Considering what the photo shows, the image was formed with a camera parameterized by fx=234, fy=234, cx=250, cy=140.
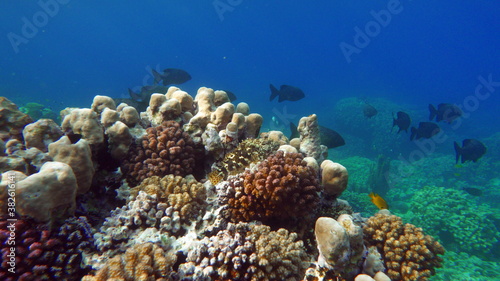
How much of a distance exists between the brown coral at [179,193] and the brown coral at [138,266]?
0.78 metres

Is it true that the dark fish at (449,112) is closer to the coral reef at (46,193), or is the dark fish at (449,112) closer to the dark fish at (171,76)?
the dark fish at (171,76)

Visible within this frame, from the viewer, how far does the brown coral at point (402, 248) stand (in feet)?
10.9

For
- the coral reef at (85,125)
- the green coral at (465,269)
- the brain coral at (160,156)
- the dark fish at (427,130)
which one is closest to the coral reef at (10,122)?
the coral reef at (85,125)

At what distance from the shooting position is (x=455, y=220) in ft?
30.4

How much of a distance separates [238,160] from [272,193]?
1040mm

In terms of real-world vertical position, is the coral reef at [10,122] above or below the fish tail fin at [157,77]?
below

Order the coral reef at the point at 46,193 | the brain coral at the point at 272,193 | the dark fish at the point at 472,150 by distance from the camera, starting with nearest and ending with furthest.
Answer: the coral reef at the point at 46,193 → the brain coral at the point at 272,193 → the dark fish at the point at 472,150

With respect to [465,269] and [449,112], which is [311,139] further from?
[449,112]

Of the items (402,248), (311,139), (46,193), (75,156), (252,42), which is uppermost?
(252,42)

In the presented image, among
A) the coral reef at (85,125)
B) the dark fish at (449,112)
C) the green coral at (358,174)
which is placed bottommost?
the coral reef at (85,125)

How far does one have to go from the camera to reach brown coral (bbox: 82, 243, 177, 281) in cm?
213

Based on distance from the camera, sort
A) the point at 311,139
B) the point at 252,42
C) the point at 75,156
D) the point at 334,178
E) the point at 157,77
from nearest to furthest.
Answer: the point at 75,156, the point at 334,178, the point at 311,139, the point at 157,77, the point at 252,42

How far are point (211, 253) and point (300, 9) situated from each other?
159 meters

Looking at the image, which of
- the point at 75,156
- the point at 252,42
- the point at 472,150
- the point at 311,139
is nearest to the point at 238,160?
the point at 311,139
